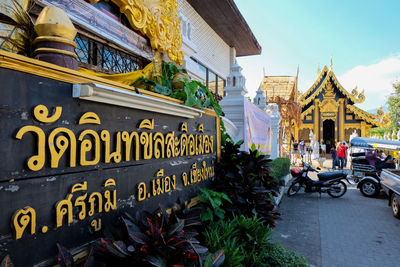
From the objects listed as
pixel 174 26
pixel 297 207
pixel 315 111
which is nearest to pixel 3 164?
pixel 174 26

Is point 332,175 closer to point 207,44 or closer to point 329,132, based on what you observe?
point 207,44

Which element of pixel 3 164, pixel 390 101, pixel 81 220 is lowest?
pixel 81 220

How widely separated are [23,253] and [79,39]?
107 inches

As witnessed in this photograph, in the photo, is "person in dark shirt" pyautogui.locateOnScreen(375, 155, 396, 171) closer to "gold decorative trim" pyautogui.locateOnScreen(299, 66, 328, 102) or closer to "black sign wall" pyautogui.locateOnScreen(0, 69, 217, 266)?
"black sign wall" pyautogui.locateOnScreen(0, 69, 217, 266)

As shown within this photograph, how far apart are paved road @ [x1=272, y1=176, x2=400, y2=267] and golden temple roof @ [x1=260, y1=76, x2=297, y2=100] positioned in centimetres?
947

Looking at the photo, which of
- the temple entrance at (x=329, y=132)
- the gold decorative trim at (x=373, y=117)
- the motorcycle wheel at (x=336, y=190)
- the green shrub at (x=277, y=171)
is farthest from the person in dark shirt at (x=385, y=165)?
the temple entrance at (x=329, y=132)

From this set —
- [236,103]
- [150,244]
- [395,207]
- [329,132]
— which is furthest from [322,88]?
[150,244]

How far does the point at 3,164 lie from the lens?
110cm

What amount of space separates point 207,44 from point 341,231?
22.7ft

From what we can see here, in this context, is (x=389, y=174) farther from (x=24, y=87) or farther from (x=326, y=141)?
(x=326, y=141)

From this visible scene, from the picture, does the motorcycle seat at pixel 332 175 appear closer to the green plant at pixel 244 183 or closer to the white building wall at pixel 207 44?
the white building wall at pixel 207 44

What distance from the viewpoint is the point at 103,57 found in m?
3.62

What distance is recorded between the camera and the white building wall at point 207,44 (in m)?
7.69

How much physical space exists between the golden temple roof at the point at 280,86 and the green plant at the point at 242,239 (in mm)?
13621
